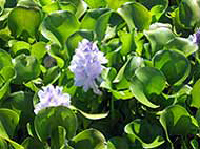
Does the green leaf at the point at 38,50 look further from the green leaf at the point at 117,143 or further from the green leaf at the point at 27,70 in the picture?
the green leaf at the point at 117,143

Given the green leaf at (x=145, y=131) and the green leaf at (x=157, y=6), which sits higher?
the green leaf at (x=157, y=6)

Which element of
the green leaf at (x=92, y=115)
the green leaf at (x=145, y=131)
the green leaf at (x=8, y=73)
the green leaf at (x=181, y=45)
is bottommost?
the green leaf at (x=145, y=131)

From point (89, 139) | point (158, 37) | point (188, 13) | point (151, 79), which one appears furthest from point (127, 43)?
point (89, 139)

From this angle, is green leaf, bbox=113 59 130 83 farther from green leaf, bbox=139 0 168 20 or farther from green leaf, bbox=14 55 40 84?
green leaf, bbox=139 0 168 20

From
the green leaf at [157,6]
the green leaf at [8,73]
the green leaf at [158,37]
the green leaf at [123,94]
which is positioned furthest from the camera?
the green leaf at [157,6]

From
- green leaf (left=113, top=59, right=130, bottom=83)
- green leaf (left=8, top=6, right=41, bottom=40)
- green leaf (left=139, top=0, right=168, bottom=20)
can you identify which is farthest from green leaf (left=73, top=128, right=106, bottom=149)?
green leaf (left=139, top=0, right=168, bottom=20)

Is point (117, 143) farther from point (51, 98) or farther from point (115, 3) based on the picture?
point (115, 3)

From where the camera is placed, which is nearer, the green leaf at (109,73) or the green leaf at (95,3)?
the green leaf at (109,73)

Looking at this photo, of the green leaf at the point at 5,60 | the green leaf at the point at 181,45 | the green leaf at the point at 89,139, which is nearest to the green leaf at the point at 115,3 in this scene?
the green leaf at the point at 181,45
